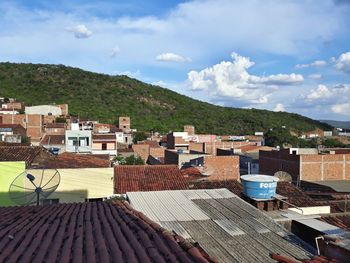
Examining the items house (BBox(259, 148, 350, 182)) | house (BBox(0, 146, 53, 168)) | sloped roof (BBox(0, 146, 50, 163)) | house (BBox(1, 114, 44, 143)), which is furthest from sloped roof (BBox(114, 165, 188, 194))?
house (BBox(1, 114, 44, 143))

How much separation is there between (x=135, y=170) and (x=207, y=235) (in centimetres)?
1438

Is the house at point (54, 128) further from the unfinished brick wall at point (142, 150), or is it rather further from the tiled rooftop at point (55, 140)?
the tiled rooftop at point (55, 140)

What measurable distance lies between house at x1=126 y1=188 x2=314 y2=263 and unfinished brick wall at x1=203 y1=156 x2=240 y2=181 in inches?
1019

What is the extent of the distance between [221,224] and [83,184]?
34.3ft

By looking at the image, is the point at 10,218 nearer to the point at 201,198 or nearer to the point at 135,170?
the point at 201,198

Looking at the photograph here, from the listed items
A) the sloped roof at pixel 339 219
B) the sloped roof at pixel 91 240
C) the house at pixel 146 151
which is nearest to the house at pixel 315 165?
the house at pixel 146 151

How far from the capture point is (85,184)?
737 inches

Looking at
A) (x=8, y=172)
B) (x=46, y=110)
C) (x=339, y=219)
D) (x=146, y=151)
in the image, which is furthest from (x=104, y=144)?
(x=339, y=219)

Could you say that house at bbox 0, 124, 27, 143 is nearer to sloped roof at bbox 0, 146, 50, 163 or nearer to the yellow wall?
sloped roof at bbox 0, 146, 50, 163

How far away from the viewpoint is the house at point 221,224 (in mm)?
8203

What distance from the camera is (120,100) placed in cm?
11119

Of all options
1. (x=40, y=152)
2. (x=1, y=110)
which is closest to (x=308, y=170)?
(x=40, y=152)

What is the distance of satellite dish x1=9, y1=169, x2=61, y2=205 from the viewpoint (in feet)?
40.8

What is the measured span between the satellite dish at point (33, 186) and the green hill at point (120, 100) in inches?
3086
